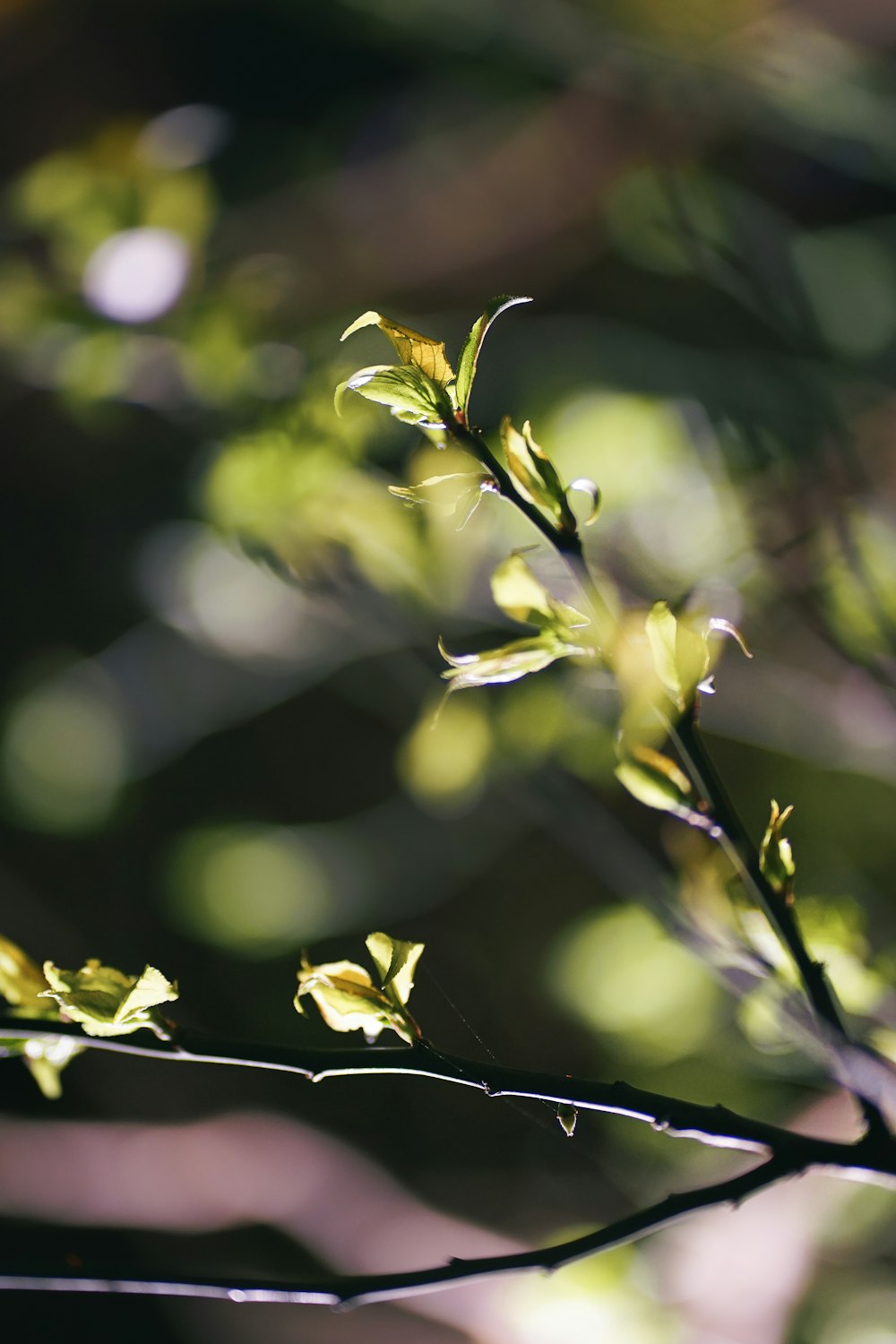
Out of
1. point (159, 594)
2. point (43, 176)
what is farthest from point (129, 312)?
point (159, 594)

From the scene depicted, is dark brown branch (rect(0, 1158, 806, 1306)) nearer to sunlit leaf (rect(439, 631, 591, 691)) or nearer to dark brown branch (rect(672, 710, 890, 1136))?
dark brown branch (rect(672, 710, 890, 1136))

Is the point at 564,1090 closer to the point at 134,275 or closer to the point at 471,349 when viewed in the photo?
the point at 471,349

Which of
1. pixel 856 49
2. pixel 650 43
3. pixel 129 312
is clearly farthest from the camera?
pixel 856 49

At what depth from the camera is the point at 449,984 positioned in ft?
3.79

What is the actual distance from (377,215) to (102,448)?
1.67 ft

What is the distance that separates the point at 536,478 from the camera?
0.80 feet

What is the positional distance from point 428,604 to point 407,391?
1.23 feet

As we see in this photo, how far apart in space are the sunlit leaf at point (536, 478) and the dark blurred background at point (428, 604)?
36 millimetres

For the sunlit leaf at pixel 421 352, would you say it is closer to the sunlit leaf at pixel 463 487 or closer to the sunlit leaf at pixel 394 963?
the sunlit leaf at pixel 463 487

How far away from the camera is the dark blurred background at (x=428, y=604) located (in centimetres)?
65

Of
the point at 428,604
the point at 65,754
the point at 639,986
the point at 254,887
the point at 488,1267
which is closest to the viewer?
the point at 488,1267

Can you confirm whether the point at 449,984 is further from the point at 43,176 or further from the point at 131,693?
the point at 43,176

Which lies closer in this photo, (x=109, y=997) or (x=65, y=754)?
(x=109, y=997)

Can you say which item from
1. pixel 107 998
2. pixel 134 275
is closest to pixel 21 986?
pixel 107 998
